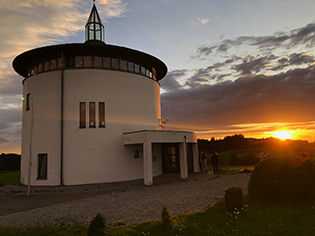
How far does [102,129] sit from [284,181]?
1106 cm

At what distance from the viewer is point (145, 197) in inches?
397

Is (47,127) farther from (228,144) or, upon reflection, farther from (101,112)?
(228,144)

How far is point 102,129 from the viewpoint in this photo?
15383 mm

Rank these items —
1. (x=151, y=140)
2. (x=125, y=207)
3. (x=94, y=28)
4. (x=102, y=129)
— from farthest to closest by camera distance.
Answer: (x=94, y=28)
(x=102, y=129)
(x=151, y=140)
(x=125, y=207)

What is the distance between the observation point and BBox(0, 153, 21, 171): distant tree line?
39.1m

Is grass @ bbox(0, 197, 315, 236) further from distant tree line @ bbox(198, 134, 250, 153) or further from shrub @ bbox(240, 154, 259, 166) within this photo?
distant tree line @ bbox(198, 134, 250, 153)

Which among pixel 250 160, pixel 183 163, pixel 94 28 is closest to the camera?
pixel 183 163

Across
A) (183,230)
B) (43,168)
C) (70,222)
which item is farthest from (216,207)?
(43,168)

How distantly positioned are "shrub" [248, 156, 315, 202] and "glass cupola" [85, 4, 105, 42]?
1607 centimetres

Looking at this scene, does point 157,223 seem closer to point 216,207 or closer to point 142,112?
Result: point 216,207

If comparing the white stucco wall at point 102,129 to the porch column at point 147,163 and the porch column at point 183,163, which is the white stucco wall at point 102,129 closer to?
the porch column at point 147,163

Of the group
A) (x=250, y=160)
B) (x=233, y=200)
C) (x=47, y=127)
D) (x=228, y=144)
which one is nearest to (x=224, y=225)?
(x=233, y=200)

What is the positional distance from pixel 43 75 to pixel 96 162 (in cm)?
728

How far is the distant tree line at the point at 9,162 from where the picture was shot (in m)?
39.1
